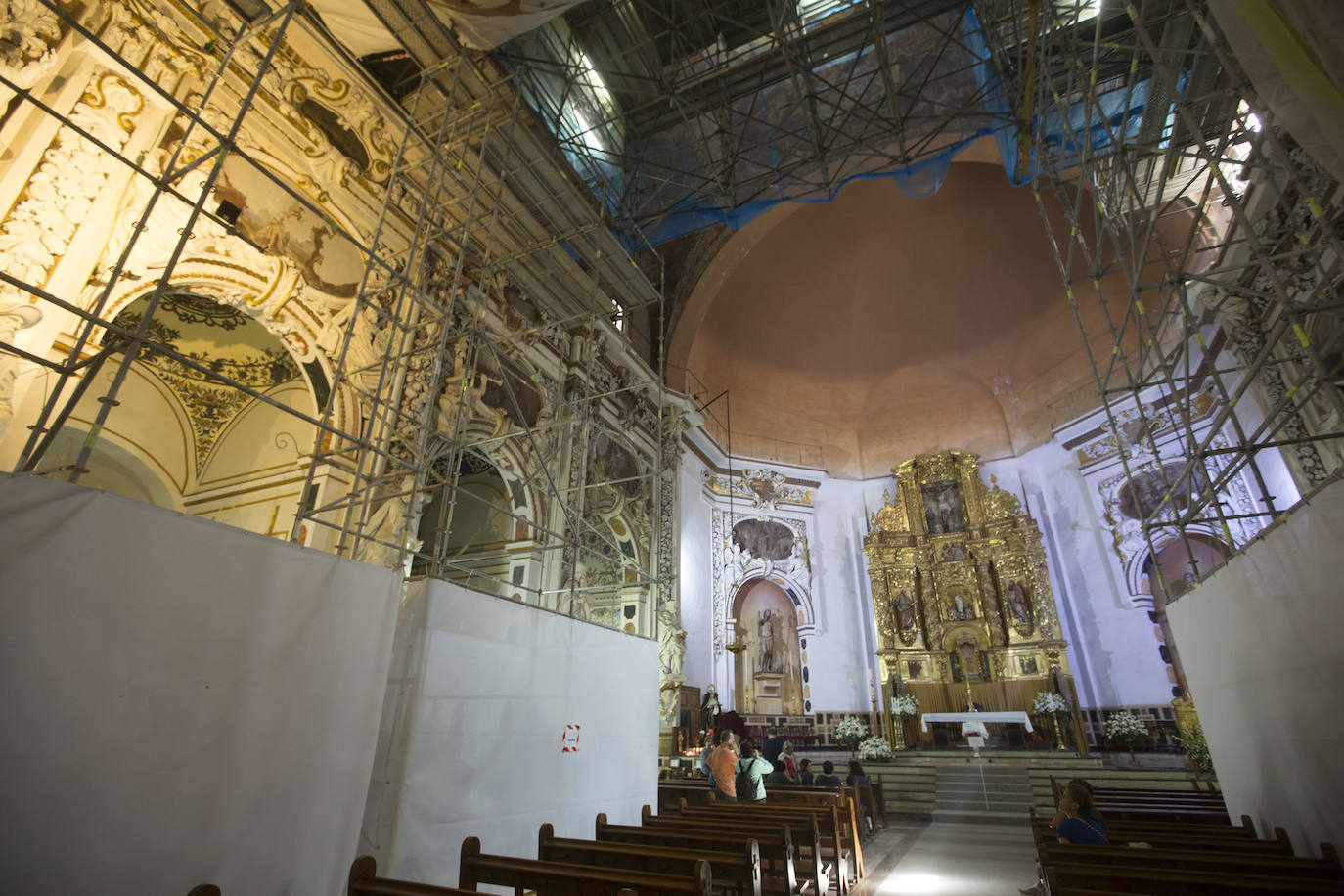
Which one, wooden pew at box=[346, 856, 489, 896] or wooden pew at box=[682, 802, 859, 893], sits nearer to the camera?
wooden pew at box=[346, 856, 489, 896]

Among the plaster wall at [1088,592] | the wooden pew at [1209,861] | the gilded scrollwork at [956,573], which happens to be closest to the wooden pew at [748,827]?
the wooden pew at [1209,861]

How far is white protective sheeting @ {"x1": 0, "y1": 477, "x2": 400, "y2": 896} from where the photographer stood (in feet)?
8.10

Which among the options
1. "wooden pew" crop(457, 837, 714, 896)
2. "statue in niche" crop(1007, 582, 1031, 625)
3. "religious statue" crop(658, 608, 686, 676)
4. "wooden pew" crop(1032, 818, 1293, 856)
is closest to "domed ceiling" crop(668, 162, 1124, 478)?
"statue in niche" crop(1007, 582, 1031, 625)

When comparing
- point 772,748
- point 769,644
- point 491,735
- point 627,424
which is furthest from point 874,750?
point 491,735

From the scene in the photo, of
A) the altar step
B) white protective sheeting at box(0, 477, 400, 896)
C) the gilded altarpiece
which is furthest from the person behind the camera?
the gilded altarpiece

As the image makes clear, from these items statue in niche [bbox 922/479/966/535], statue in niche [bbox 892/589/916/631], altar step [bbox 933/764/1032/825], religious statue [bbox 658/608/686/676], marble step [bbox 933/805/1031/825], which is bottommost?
marble step [bbox 933/805/1031/825]

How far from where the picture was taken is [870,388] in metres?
20.0

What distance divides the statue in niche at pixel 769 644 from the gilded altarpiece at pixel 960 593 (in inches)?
103

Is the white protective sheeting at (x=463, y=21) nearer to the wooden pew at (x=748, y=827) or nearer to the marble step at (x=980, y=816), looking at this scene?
the wooden pew at (x=748, y=827)

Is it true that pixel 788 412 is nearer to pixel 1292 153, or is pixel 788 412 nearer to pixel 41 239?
pixel 1292 153

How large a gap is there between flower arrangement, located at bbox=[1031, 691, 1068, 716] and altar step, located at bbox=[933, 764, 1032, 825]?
2.81 meters

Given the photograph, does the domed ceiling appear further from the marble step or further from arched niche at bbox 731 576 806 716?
the marble step

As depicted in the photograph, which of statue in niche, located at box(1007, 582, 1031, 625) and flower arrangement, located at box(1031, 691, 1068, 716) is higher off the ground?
statue in niche, located at box(1007, 582, 1031, 625)

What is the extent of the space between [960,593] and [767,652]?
523 centimetres
